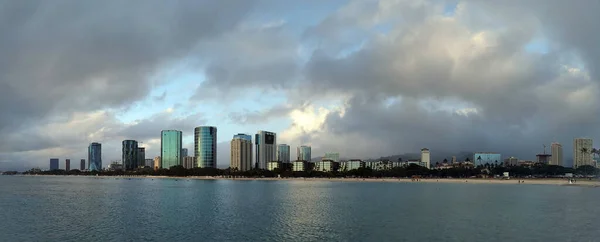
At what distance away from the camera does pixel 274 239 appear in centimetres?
4244

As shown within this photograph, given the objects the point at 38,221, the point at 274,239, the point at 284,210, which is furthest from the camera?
the point at 284,210

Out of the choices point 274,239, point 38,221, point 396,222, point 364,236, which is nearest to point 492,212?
point 396,222

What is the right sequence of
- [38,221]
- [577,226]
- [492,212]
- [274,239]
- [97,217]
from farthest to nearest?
[492,212] → [97,217] → [38,221] → [577,226] → [274,239]

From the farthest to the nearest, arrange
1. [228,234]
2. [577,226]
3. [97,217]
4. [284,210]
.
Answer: [284,210] < [97,217] < [577,226] < [228,234]

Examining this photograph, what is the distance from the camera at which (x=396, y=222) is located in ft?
175

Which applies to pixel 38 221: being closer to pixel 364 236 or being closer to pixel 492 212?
pixel 364 236

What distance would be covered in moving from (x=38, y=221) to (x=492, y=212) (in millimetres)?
59777

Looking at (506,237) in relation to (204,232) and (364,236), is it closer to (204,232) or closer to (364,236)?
(364,236)

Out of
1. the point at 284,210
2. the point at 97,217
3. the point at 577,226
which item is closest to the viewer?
the point at 577,226

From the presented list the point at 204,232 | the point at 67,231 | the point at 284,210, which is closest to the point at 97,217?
the point at 67,231

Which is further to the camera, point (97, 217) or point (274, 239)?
point (97, 217)

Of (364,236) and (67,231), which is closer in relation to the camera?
(364,236)

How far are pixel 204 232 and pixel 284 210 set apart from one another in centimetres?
2264

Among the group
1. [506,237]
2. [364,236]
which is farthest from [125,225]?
[506,237]
